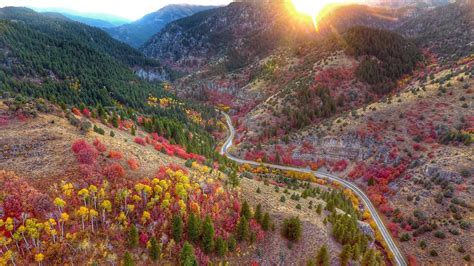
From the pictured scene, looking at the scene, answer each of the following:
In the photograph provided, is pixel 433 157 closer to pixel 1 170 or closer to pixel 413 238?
pixel 413 238

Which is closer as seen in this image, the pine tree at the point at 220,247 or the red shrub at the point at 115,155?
the pine tree at the point at 220,247

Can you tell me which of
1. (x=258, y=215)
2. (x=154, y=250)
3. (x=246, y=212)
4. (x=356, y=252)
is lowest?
(x=356, y=252)

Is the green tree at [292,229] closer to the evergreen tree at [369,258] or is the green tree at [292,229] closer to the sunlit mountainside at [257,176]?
the sunlit mountainside at [257,176]

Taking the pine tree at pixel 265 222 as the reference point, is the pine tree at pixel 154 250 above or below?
above

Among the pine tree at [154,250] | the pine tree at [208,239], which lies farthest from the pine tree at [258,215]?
the pine tree at [154,250]

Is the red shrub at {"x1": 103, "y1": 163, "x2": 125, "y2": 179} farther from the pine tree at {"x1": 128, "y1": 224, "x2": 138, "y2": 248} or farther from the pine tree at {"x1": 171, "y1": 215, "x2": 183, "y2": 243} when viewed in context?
the pine tree at {"x1": 171, "y1": 215, "x2": 183, "y2": 243}

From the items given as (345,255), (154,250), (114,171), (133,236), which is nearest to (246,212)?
(154,250)

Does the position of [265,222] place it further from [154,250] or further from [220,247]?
[154,250]
